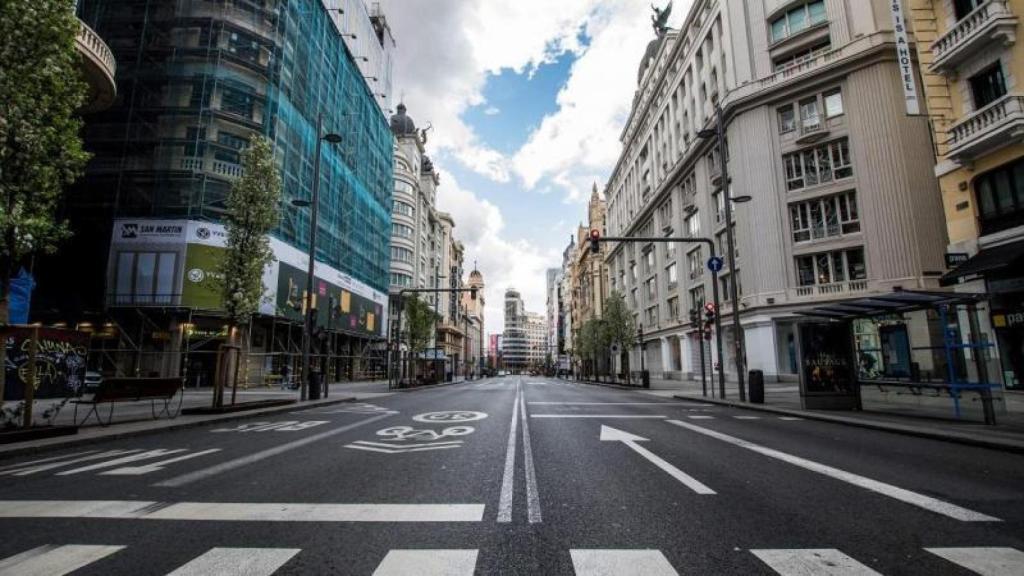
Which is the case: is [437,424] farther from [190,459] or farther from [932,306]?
[932,306]

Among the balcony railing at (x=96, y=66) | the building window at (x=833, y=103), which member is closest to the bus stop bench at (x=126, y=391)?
the balcony railing at (x=96, y=66)

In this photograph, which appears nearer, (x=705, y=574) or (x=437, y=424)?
(x=705, y=574)

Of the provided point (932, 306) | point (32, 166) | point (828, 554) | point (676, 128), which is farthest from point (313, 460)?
point (676, 128)

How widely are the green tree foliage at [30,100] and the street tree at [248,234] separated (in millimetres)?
4709

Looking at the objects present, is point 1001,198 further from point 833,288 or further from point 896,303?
point 833,288

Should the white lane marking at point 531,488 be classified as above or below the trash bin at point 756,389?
below

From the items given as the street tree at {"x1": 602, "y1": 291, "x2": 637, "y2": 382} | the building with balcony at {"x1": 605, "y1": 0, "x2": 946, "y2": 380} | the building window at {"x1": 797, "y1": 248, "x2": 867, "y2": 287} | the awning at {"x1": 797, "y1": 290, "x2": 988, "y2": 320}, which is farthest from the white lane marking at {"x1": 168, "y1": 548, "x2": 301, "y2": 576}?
the street tree at {"x1": 602, "y1": 291, "x2": 637, "y2": 382}

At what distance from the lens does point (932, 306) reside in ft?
35.0

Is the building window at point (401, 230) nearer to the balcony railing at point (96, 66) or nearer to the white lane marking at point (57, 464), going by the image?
the balcony railing at point (96, 66)

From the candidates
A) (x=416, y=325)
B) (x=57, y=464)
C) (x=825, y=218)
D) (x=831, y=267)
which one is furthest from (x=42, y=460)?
(x=825, y=218)

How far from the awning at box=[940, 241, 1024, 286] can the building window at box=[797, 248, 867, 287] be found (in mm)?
13579

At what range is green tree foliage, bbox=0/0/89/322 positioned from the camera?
8.15 meters

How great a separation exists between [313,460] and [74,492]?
2413mm

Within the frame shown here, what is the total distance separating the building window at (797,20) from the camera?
29.5 m
